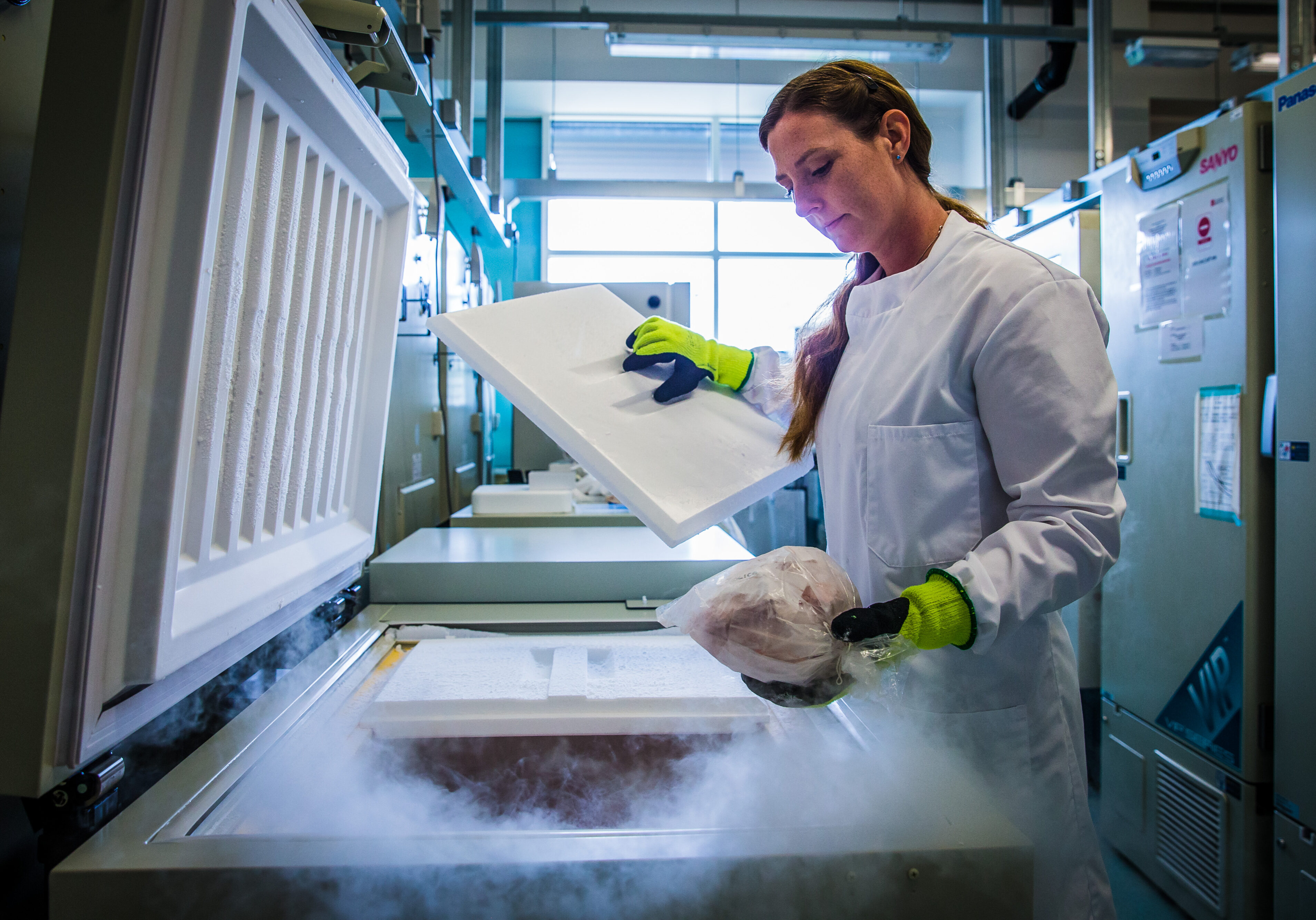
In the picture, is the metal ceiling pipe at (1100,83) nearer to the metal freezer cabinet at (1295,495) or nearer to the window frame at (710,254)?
the metal freezer cabinet at (1295,495)

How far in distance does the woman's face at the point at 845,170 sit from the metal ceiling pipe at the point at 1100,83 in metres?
2.48

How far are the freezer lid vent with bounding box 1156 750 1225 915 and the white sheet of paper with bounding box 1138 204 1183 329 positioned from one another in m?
1.27

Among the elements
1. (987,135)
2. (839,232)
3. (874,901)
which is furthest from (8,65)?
(987,135)

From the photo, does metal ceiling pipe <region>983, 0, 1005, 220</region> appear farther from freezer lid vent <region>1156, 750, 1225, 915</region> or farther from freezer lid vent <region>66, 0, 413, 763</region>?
freezer lid vent <region>66, 0, 413, 763</region>

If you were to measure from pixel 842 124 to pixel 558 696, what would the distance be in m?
0.90

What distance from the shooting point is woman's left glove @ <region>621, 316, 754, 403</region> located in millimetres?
1175

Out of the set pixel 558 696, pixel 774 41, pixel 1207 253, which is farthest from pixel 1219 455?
pixel 774 41

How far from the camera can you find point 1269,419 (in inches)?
67.2

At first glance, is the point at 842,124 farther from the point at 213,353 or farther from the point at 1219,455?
the point at 1219,455

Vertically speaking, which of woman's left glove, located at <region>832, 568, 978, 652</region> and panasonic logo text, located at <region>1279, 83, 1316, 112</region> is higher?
panasonic logo text, located at <region>1279, 83, 1316, 112</region>

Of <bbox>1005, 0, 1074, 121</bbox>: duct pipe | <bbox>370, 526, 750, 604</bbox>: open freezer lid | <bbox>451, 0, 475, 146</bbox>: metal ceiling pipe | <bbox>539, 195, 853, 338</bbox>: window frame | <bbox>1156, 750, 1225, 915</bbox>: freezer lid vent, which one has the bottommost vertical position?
<bbox>1156, 750, 1225, 915</bbox>: freezer lid vent

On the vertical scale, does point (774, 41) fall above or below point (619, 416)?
above

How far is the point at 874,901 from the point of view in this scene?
0.64 m

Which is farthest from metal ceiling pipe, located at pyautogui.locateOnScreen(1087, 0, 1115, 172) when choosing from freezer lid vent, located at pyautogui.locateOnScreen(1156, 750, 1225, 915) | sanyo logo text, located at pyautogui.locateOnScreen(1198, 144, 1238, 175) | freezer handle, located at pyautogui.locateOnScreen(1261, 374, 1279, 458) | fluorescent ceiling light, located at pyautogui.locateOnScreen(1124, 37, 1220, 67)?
freezer lid vent, located at pyautogui.locateOnScreen(1156, 750, 1225, 915)
